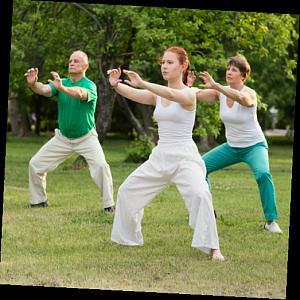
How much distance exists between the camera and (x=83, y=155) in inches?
407

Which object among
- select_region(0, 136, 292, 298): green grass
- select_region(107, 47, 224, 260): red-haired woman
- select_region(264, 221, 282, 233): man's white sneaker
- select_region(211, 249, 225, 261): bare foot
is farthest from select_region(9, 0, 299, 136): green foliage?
select_region(211, 249, 225, 261): bare foot

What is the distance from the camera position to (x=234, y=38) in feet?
64.5

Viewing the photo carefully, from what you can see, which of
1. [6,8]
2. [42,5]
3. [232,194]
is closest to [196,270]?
[6,8]

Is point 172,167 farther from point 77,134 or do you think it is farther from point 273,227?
point 77,134

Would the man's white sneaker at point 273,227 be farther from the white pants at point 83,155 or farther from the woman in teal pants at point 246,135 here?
the white pants at point 83,155

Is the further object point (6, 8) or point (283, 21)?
point (283, 21)

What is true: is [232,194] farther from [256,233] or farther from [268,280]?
[268,280]

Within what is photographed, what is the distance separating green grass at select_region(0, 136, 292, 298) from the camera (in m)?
6.70

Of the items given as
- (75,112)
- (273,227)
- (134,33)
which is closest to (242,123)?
(273,227)

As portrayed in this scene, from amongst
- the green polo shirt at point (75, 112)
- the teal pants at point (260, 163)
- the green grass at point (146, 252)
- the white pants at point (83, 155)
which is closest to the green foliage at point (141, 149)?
the green grass at point (146, 252)

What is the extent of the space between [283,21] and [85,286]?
1491 cm

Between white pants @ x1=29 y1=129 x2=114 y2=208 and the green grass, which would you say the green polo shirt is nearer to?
white pants @ x1=29 y1=129 x2=114 y2=208

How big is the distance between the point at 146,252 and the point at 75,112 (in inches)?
114

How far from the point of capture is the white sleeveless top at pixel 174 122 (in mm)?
7746
